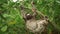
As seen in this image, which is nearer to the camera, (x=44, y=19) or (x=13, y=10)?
(x=44, y=19)

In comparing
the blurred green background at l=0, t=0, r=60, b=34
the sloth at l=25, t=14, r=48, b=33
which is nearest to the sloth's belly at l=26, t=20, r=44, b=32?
the sloth at l=25, t=14, r=48, b=33

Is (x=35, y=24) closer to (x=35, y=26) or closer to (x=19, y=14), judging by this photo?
(x=35, y=26)

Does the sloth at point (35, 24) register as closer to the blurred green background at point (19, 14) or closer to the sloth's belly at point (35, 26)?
the sloth's belly at point (35, 26)

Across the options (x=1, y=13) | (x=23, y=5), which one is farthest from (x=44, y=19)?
(x=1, y=13)

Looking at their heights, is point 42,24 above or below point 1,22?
above

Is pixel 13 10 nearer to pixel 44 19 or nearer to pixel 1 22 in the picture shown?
pixel 1 22

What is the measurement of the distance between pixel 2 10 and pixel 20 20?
174 mm

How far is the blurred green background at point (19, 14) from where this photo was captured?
1358mm

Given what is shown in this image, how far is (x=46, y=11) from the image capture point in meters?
1.41

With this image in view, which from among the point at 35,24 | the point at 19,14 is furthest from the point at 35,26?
the point at 19,14

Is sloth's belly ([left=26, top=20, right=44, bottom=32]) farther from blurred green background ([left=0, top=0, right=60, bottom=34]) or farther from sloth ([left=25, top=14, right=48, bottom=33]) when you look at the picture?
blurred green background ([left=0, top=0, right=60, bottom=34])

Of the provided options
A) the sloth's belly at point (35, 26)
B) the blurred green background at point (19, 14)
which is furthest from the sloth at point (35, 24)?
the blurred green background at point (19, 14)

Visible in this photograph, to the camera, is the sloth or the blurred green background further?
the blurred green background

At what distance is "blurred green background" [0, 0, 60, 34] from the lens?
4.46ft
